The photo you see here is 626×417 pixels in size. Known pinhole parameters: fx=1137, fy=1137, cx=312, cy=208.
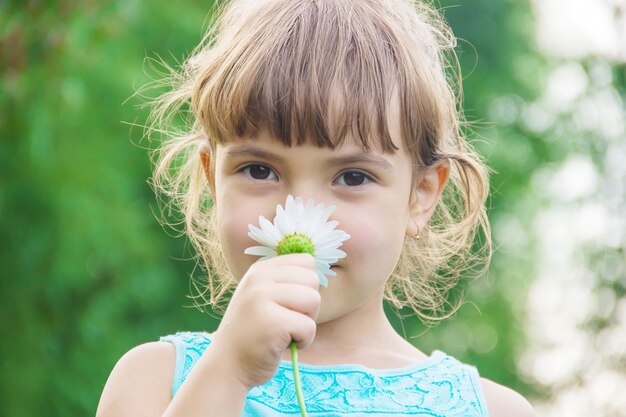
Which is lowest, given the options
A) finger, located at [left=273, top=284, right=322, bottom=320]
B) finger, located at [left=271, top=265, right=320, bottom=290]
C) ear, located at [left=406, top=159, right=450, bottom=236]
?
finger, located at [left=273, top=284, right=322, bottom=320]

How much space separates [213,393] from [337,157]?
0.48 meters

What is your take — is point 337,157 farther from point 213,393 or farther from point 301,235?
point 213,393

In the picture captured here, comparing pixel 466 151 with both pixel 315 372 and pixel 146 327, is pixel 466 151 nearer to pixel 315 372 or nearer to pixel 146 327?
pixel 315 372

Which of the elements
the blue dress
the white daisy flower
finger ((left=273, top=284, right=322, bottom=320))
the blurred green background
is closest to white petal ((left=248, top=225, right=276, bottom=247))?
the white daisy flower

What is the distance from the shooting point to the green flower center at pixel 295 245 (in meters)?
1.77

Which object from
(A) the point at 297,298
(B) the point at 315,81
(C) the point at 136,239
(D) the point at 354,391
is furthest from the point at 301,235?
(C) the point at 136,239

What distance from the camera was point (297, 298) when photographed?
5.59 feet

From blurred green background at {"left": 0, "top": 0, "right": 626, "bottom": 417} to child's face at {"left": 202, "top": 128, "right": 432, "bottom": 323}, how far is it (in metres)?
3.14

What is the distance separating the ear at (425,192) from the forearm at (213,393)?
634 mm

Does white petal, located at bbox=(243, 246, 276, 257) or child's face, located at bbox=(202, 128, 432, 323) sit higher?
child's face, located at bbox=(202, 128, 432, 323)

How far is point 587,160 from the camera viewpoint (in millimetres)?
8172

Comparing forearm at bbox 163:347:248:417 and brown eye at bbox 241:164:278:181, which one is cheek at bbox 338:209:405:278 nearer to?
brown eye at bbox 241:164:278:181

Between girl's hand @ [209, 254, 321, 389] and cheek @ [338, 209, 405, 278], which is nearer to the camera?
girl's hand @ [209, 254, 321, 389]

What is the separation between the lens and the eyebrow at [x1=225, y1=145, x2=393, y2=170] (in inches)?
78.5
